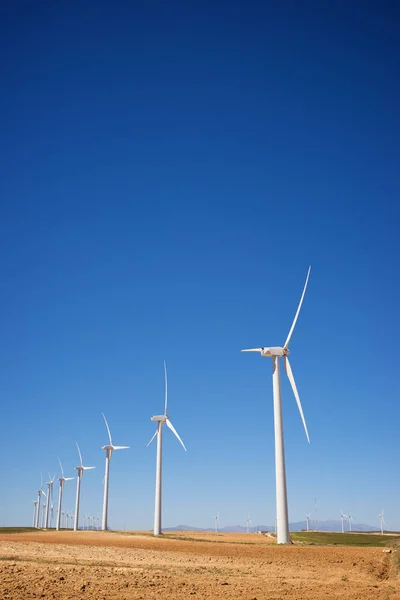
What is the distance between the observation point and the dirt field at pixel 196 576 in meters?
23.6

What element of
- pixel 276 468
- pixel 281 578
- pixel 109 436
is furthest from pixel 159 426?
pixel 281 578

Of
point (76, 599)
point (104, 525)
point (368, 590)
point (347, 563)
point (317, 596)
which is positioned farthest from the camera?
point (104, 525)

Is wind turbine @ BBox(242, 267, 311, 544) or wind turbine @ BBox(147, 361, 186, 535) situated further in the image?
wind turbine @ BBox(147, 361, 186, 535)

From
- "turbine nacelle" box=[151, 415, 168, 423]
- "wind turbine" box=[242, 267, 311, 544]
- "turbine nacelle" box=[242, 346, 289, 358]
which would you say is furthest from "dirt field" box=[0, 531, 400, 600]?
"turbine nacelle" box=[151, 415, 168, 423]

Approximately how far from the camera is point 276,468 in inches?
2395

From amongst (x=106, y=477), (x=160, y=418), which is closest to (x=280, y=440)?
(x=160, y=418)

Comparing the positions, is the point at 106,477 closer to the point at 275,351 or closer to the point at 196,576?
the point at 275,351

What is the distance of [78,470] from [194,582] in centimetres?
13762

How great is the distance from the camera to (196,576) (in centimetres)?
2970

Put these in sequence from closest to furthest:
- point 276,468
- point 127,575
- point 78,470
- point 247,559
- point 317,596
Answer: point 317,596
point 127,575
point 247,559
point 276,468
point 78,470

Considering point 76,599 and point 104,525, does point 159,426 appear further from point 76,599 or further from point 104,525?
point 76,599

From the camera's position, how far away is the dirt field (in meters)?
23.6

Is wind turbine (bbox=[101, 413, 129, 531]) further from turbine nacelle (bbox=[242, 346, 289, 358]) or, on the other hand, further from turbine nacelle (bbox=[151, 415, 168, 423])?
turbine nacelle (bbox=[242, 346, 289, 358])

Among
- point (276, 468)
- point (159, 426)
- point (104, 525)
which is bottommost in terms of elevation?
point (104, 525)
